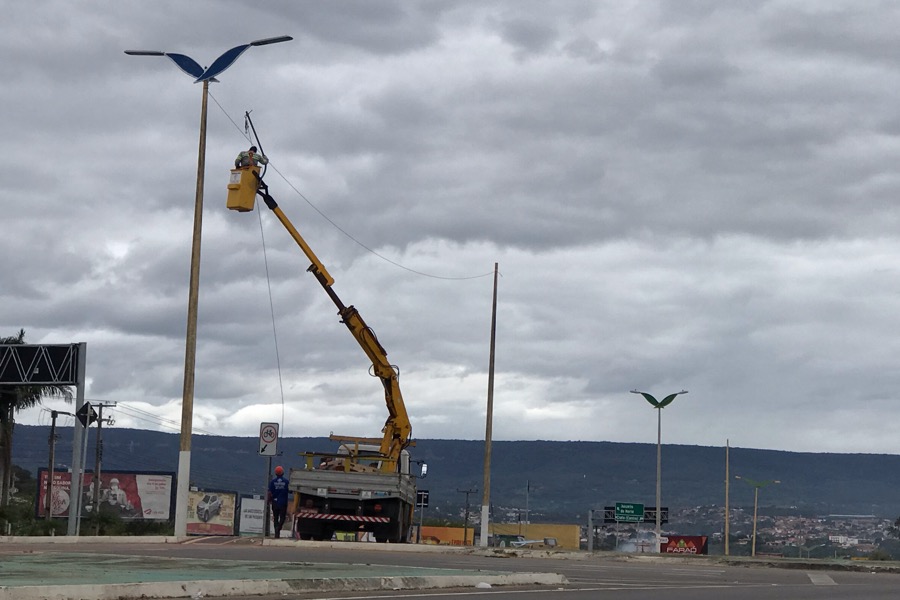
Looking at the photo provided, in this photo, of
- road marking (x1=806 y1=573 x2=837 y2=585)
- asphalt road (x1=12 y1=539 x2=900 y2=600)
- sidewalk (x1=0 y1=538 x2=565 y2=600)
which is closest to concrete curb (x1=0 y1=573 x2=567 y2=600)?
sidewalk (x1=0 y1=538 x2=565 y2=600)

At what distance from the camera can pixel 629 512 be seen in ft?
314

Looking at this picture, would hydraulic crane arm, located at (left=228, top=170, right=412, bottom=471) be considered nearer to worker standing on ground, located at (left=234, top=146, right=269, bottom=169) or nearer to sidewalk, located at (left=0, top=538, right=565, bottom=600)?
worker standing on ground, located at (left=234, top=146, right=269, bottom=169)

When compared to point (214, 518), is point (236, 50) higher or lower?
higher

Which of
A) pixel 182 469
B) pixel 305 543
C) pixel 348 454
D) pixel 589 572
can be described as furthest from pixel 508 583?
pixel 348 454

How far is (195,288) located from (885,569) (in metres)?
14.9

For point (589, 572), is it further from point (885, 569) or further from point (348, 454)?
point (348, 454)

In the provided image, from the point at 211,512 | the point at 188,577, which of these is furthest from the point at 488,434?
the point at 211,512

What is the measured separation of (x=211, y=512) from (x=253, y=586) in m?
95.1

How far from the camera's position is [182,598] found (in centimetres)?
1233

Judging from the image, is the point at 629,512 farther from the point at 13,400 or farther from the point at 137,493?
the point at 13,400

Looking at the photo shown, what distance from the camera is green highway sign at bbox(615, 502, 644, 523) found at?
9506 cm

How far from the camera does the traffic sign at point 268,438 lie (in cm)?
2983

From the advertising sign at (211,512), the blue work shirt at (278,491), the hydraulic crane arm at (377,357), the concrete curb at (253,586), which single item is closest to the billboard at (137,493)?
the advertising sign at (211,512)

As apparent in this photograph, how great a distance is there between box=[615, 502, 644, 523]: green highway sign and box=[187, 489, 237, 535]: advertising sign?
29034 mm
